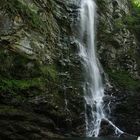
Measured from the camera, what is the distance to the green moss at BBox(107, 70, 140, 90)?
2978 cm

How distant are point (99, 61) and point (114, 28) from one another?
12.5 feet

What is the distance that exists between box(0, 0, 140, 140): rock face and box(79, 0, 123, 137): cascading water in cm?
57

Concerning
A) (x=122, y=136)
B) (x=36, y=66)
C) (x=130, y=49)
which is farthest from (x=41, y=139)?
(x=130, y=49)

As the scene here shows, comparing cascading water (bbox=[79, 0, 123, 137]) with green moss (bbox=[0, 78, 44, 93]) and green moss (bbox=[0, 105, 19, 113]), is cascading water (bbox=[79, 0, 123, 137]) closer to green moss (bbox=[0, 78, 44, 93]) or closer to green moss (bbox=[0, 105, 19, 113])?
green moss (bbox=[0, 78, 44, 93])

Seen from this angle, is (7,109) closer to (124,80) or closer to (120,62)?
(124,80)

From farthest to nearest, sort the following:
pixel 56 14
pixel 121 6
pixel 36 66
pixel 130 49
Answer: pixel 121 6 → pixel 130 49 → pixel 56 14 → pixel 36 66

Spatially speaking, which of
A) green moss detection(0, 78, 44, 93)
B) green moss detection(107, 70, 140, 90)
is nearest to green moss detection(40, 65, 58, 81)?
green moss detection(0, 78, 44, 93)

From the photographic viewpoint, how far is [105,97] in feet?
91.7

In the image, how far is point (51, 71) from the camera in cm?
2580

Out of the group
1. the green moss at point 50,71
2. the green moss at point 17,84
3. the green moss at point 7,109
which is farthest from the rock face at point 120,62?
the green moss at point 7,109

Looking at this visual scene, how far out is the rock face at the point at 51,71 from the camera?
22250 mm

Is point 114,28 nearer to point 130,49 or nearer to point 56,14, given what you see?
point 130,49

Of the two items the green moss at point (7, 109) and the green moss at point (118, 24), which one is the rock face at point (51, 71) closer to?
the green moss at point (7, 109)

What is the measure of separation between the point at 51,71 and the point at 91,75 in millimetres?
3661
